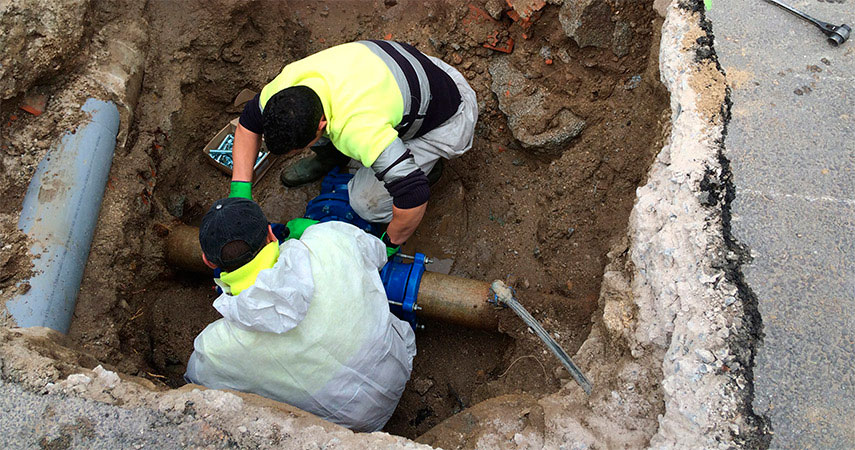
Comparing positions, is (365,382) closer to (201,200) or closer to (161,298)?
(161,298)

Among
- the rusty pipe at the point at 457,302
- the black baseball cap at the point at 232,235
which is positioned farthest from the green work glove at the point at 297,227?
the black baseball cap at the point at 232,235

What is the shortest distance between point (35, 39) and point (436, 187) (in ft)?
7.02

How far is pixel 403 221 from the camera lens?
258 centimetres

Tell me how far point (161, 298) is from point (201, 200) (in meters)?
0.71

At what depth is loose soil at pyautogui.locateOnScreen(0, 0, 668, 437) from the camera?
2.63m

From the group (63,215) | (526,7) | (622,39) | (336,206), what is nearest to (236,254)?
(63,215)

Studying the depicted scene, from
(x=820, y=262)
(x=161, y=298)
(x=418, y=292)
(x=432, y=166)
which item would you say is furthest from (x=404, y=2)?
(x=820, y=262)

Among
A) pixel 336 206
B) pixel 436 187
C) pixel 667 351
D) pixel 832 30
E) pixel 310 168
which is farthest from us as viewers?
pixel 310 168

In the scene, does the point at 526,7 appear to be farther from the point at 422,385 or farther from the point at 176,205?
the point at 176,205

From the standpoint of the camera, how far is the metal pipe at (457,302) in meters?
2.65

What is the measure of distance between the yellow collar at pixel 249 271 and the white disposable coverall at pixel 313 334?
0.16 feet

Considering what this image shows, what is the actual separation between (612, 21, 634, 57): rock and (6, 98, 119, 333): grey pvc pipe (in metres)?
2.59

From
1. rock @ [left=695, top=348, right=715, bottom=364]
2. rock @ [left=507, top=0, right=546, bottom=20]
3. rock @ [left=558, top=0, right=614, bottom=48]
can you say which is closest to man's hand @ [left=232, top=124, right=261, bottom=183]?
rock @ [left=507, top=0, right=546, bottom=20]

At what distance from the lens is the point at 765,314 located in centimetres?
171
